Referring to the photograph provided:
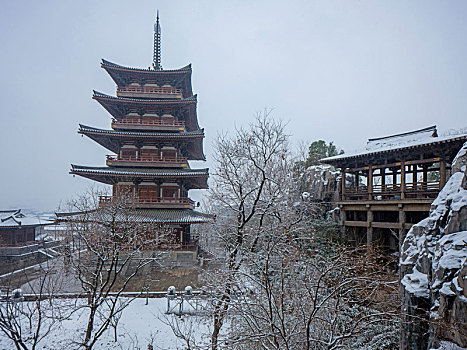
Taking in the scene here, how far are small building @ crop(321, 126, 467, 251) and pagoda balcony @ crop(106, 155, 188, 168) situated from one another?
10661 mm

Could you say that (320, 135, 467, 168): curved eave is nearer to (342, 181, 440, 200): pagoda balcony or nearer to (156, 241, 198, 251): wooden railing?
(342, 181, 440, 200): pagoda balcony

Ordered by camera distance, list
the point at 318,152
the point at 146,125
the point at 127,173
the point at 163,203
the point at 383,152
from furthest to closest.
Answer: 1. the point at 318,152
2. the point at 146,125
3. the point at 163,203
4. the point at 127,173
5. the point at 383,152

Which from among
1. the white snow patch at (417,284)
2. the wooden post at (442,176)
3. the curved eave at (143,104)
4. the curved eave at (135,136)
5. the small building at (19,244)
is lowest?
the small building at (19,244)

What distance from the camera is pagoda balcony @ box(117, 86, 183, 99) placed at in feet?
58.2

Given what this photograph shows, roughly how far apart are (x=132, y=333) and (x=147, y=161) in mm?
11068

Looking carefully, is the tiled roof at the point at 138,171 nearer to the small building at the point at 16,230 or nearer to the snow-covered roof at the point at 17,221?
the snow-covered roof at the point at 17,221

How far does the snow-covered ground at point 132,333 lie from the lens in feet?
24.4

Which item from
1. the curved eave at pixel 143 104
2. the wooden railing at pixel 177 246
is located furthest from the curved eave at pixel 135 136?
the wooden railing at pixel 177 246

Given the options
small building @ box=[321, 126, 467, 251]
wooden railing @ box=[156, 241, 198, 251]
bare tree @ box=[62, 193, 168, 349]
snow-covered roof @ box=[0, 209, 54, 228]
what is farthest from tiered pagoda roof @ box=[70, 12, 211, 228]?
snow-covered roof @ box=[0, 209, 54, 228]

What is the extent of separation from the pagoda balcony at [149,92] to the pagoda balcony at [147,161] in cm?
485

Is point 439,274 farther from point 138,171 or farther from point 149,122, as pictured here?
point 149,122

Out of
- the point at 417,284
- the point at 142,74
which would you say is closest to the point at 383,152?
the point at 417,284

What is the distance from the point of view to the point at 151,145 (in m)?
17.5

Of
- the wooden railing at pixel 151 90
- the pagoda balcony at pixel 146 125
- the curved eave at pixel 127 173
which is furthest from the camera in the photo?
the wooden railing at pixel 151 90
